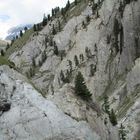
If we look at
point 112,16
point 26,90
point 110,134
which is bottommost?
point 110,134

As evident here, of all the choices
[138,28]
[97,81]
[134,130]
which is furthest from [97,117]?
[97,81]

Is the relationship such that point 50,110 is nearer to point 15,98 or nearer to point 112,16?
point 15,98

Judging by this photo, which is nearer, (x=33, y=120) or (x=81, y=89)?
(x=33, y=120)

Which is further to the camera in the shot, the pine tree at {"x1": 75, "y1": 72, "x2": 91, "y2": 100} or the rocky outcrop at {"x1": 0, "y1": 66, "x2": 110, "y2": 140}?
the pine tree at {"x1": 75, "y1": 72, "x2": 91, "y2": 100}

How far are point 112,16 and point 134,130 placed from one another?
102m

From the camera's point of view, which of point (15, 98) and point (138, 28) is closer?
point (15, 98)

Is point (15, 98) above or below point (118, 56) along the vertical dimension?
below

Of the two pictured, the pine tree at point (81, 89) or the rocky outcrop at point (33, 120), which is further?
the pine tree at point (81, 89)

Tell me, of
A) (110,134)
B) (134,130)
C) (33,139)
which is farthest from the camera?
(134,130)

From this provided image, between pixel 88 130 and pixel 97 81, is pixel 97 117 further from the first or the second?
pixel 97 81

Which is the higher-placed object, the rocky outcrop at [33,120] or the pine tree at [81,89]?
the pine tree at [81,89]

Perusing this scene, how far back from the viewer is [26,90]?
1559 inches

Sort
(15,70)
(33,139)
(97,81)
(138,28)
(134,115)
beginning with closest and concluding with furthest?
(33,139) < (15,70) < (134,115) < (138,28) < (97,81)

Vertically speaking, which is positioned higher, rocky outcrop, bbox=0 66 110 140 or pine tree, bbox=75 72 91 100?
pine tree, bbox=75 72 91 100
